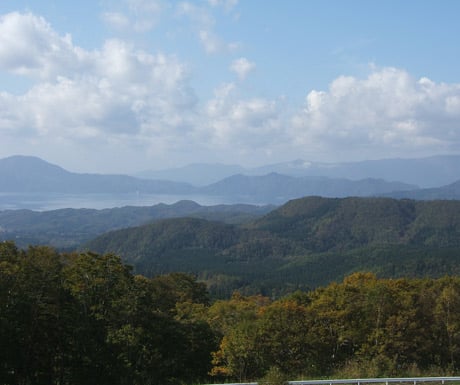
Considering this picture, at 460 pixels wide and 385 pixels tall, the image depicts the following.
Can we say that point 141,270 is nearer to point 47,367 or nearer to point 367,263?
point 367,263

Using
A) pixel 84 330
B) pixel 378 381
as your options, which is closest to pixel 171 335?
pixel 84 330

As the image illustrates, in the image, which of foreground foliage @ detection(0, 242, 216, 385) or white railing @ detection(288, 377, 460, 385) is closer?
white railing @ detection(288, 377, 460, 385)

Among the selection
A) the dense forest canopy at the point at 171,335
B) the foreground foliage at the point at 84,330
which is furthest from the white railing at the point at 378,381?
the foreground foliage at the point at 84,330

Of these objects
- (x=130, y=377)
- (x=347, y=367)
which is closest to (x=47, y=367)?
(x=130, y=377)

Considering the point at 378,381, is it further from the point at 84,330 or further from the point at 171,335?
the point at 84,330

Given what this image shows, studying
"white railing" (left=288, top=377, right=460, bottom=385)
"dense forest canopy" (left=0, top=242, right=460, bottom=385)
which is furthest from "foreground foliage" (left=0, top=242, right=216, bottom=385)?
"white railing" (left=288, top=377, right=460, bottom=385)

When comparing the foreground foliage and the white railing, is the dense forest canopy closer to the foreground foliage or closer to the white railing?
the foreground foliage

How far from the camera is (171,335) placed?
Answer: 68.9ft

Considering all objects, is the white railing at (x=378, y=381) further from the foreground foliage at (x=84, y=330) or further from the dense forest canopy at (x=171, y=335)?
the foreground foliage at (x=84, y=330)

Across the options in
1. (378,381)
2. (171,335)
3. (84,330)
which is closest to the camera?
(378,381)

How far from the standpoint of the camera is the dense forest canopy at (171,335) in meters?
18.1

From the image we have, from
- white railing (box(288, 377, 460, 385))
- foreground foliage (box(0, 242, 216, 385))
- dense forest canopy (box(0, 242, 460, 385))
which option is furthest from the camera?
dense forest canopy (box(0, 242, 460, 385))

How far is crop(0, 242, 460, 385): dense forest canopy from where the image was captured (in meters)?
18.1

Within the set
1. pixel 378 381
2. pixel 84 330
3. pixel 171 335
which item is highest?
pixel 84 330
